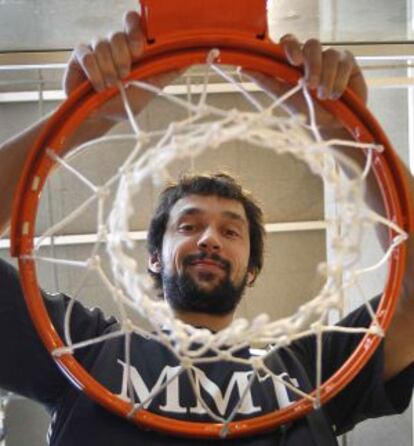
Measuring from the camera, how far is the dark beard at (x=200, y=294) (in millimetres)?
1041

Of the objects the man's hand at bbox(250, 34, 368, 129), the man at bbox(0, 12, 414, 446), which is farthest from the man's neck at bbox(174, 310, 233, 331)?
the man's hand at bbox(250, 34, 368, 129)

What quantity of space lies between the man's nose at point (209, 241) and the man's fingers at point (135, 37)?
34 cm

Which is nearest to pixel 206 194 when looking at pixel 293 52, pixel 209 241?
pixel 209 241

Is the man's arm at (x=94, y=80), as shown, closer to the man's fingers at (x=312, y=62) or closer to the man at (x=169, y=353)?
the man at (x=169, y=353)

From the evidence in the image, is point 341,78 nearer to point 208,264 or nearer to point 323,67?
point 323,67

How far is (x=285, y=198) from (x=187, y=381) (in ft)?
3.86

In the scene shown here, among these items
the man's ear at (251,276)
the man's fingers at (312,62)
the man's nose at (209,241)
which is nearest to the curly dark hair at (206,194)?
the man's ear at (251,276)

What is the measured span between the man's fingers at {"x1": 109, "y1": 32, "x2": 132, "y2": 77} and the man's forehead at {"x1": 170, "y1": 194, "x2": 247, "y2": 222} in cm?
38

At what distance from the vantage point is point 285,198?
206 cm

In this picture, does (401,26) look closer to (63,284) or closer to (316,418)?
(316,418)

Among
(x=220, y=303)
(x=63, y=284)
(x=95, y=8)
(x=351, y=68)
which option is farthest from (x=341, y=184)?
(x=63, y=284)

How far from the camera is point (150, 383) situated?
36.7 inches

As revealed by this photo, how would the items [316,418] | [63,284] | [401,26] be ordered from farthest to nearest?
[63,284]
[401,26]
[316,418]

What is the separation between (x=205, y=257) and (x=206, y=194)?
16cm
